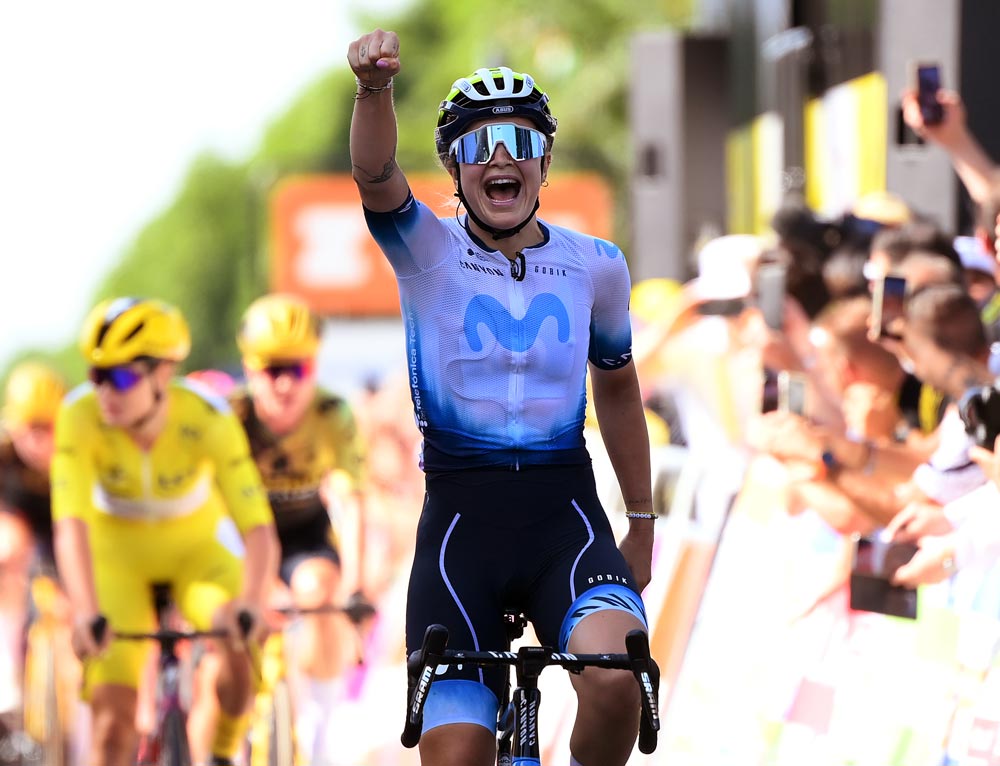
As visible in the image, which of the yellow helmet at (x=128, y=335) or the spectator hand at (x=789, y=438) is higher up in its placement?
the yellow helmet at (x=128, y=335)

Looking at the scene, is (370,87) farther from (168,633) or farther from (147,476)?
(147,476)

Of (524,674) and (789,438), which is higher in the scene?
(789,438)

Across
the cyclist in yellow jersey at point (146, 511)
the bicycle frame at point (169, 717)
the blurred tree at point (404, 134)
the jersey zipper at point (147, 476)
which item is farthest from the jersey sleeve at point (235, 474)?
the blurred tree at point (404, 134)

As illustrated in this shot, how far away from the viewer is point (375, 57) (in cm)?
468

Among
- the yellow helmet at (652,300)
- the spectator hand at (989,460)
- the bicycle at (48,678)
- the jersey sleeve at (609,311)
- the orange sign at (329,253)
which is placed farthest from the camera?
the orange sign at (329,253)

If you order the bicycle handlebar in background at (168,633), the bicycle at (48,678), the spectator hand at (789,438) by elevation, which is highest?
the spectator hand at (789,438)

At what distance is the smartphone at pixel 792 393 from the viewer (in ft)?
26.0

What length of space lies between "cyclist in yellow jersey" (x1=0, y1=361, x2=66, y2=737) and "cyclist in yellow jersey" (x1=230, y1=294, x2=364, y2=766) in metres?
2.37

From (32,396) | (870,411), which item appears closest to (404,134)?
(32,396)

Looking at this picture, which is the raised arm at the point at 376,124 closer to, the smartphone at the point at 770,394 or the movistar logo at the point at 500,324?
the movistar logo at the point at 500,324

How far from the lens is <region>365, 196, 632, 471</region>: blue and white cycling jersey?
5.04 metres

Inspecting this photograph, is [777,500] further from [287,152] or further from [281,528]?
[287,152]

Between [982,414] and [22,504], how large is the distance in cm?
807

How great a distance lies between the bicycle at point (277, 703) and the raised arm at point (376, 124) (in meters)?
4.50
